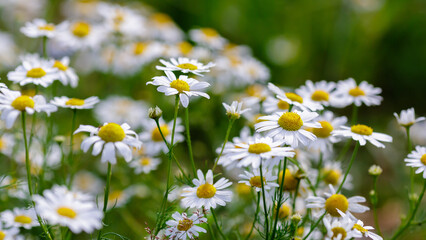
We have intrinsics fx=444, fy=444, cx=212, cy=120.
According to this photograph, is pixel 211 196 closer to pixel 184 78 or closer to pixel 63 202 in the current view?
pixel 184 78

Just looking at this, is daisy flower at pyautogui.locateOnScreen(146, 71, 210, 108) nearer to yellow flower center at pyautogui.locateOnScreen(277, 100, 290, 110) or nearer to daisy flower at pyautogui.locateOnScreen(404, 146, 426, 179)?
yellow flower center at pyautogui.locateOnScreen(277, 100, 290, 110)

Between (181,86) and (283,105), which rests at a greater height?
(181,86)

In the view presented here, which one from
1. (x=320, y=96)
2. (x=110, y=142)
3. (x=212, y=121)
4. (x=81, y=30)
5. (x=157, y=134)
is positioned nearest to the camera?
(x=110, y=142)

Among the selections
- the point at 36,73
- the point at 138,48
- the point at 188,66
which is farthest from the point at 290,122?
the point at 138,48

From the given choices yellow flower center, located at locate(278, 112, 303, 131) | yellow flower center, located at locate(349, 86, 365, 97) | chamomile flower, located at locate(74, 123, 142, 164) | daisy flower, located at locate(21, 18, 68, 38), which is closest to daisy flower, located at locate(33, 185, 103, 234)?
chamomile flower, located at locate(74, 123, 142, 164)

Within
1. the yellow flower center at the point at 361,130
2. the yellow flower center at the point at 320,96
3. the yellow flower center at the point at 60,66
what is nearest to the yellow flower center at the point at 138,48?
the yellow flower center at the point at 60,66

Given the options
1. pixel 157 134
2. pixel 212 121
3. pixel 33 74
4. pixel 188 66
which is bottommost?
pixel 212 121

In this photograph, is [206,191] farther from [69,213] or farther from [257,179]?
[69,213]
